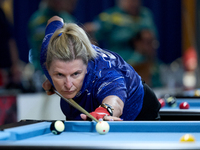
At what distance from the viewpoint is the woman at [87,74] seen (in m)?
1.96

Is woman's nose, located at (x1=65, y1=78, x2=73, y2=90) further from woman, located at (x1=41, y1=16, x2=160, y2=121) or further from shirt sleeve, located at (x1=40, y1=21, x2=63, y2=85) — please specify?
shirt sleeve, located at (x1=40, y1=21, x2=63, y2=85)

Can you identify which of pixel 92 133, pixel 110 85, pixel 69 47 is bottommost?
pixel 92 133

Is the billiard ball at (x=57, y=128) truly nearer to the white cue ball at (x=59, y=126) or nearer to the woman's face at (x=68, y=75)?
the white cue ball at (x=59, y=126)

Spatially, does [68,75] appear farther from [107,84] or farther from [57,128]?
[57,128]

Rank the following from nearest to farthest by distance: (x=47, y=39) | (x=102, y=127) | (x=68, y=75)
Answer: (x=102, y=127) → (x=68, y=75) → (x=47, y=39)

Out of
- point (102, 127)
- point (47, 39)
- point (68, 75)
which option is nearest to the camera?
point (102, 127)

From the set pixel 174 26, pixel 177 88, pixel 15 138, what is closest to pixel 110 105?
pixel 15 138

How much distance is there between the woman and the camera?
196cm

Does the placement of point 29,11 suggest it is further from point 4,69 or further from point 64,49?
point 64,49

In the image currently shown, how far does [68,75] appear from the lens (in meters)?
1.97

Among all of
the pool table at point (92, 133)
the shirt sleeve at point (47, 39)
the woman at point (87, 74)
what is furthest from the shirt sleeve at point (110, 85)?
the shirt sleeve at point (47, 39)

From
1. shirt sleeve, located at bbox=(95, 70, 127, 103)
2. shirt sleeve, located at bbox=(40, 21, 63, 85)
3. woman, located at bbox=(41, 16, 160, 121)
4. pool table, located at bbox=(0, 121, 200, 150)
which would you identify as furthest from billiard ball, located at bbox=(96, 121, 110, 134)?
shirt sleeve, located at bbox=(40, 21, 63, 85)

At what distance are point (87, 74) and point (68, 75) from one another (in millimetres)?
138

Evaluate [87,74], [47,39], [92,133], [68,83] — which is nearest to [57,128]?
[92,133]
